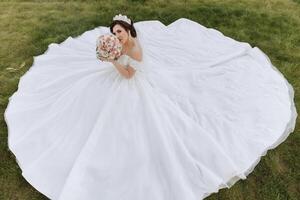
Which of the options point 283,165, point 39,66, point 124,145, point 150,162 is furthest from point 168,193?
point 39,66

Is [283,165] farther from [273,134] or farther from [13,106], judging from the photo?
[13,106]

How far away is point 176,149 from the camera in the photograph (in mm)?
4418

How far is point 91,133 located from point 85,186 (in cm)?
62

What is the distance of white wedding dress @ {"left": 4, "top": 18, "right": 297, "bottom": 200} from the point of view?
4.22 metres

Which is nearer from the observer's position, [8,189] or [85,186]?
[85,186]

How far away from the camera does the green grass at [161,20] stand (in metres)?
6.13

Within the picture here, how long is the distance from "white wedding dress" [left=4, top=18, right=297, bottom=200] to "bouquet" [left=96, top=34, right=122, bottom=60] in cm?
32

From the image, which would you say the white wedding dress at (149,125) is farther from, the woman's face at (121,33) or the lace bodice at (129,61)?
the woman's face at (121,33)

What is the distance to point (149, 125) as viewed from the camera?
4.58 meters

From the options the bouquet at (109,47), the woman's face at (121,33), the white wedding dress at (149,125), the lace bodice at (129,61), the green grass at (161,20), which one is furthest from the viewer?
the green grass at (161,20)

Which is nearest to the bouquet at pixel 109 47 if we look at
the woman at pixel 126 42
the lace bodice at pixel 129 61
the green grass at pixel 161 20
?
the woman at pixel 126 42

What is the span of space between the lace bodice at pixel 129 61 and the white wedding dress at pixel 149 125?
11 mm

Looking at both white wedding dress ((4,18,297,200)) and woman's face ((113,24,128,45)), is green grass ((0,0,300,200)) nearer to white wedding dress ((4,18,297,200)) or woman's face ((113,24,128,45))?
white wedding dress ((4,18,297,200))

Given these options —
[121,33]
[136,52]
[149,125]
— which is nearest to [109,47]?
[121,33]
